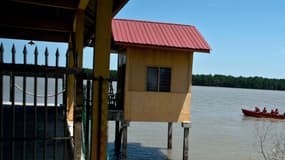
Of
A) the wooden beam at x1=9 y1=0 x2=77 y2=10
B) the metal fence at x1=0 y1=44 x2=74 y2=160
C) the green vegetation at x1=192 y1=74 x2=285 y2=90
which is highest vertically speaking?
the wooden beam at x1=9 y1=0 x2=77 y2=10

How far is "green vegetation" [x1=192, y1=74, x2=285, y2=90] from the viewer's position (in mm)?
96062

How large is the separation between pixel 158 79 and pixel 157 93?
0.48m

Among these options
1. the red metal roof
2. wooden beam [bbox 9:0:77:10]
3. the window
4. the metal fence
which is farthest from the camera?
the window

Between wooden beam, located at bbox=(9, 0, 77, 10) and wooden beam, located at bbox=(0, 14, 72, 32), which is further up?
wooden beam, located at bbox=(9, 0, 77, 10)

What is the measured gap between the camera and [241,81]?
9800cm

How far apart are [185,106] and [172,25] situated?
305 cm

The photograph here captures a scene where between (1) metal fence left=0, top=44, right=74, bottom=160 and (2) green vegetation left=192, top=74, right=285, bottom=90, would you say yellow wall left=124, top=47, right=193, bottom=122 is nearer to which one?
(1) metal fence left=0, top=44, right=74, bottom=160

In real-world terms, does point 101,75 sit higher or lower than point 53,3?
lower

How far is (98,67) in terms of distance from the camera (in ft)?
11.0

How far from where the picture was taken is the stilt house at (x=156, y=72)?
10.8m

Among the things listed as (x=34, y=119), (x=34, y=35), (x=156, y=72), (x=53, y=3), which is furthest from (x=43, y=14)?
(x=34, y=119)

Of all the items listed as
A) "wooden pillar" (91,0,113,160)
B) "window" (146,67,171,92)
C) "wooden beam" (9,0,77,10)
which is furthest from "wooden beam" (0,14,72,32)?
"wooden pillar" (91,0,113,160)

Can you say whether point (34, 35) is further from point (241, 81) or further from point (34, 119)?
point (241, 81)

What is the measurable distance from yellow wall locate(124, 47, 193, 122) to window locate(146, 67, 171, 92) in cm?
14
